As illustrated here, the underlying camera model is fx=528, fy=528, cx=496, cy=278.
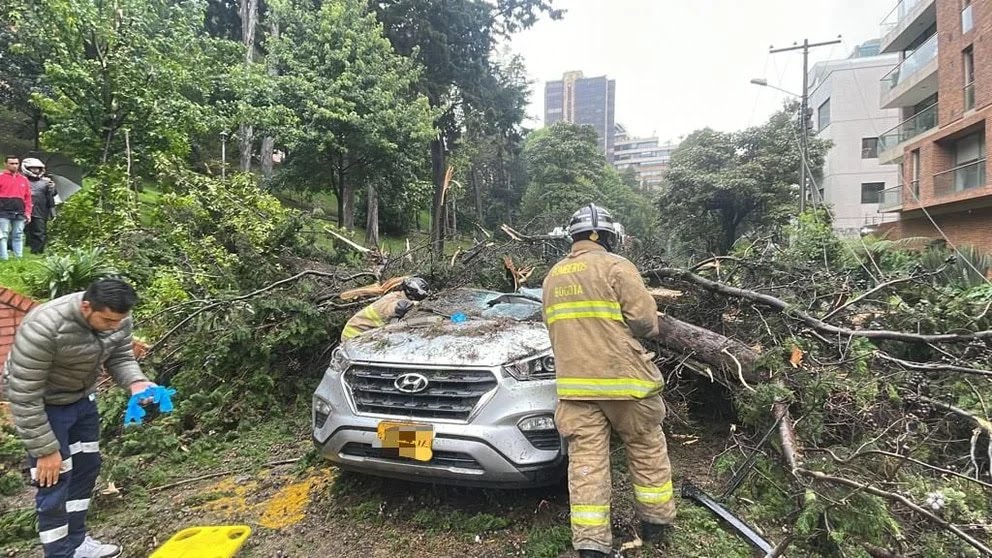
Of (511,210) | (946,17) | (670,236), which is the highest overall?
(946,17)

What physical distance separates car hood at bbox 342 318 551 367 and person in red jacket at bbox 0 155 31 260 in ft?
20.0

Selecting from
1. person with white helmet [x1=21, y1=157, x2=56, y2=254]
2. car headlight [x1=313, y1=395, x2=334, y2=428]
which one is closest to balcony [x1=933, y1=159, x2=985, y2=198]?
car headlight [x1=313, y1=395, x2=334, y2=428]

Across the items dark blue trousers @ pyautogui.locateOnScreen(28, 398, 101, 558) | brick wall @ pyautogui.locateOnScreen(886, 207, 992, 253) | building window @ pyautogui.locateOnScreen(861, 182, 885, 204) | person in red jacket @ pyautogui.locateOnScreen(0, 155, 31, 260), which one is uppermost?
building window @ pyautogui.locateOnScreen(861, 182, 885, 204)

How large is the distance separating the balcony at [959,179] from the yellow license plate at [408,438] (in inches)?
733

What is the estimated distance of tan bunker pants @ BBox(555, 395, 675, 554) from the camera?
2.58 meters

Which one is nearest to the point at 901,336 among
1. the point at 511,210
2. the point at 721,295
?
the point at 721,295

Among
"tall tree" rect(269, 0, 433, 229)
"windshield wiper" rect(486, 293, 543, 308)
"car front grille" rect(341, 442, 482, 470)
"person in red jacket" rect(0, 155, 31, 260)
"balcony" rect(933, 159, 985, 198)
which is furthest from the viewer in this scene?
"balcony" rect(933, 159, 985, 198)

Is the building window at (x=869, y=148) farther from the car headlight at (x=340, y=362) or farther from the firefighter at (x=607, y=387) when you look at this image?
Answer: the car headlight at (x=340, y=362)

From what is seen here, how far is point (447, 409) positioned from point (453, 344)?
0.43 metres

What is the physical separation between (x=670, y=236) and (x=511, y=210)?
1139cm

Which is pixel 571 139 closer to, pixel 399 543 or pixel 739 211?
pixel 739 211

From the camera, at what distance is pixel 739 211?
28203 millimetres

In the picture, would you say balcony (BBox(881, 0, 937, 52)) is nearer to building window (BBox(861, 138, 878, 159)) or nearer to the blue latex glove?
building window (BBox(861, 138, 878, 159))

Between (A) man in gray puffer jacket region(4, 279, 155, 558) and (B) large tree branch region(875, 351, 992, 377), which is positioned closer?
(A) man in gray puffer jacket region(4, 279, 155, 558)
